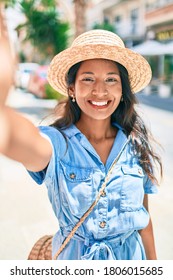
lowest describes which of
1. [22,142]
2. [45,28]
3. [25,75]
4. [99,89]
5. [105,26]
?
[22,142]

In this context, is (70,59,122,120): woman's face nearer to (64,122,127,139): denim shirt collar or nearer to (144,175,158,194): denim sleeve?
(64,122,127,139): denim shirt collar

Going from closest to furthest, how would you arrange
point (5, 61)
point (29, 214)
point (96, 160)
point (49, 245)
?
point (5, 61) < point (96, 160) < point (49, 245) < point (29, 214)

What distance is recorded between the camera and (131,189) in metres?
1.16

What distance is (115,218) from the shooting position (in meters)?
1.13

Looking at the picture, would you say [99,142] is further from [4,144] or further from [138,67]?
[4,144]

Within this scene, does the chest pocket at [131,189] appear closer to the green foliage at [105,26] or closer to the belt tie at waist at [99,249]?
the belt tie at waist at [99,249]

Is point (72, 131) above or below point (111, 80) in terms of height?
below

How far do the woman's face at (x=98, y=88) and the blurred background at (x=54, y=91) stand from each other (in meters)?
0.26

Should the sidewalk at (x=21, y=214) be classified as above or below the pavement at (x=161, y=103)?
below

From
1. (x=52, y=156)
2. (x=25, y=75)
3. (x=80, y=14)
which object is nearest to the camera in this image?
(x=52, y=156)

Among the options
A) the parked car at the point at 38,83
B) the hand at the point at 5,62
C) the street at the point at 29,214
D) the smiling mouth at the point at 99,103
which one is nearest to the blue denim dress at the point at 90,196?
the smiling mouth at the point at 99,103

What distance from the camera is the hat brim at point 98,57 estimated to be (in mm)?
1182

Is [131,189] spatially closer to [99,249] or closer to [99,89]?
[99,249]

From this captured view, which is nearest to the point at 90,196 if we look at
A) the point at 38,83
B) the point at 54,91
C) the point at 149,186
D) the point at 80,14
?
the point at 149,186
